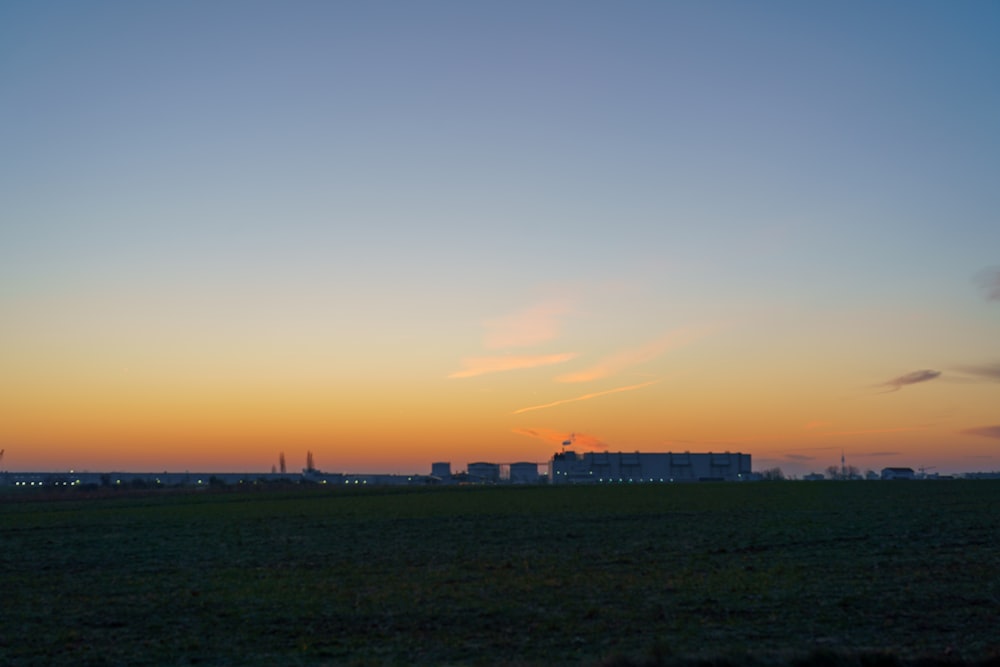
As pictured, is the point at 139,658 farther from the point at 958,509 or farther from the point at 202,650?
the point at 958,509

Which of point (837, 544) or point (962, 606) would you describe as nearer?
point (962, 606)

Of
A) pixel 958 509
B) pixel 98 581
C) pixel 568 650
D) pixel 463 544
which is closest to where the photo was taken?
pixel 568 650

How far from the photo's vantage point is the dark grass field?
1725cm

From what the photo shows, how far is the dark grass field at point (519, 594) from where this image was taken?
56.6 feet

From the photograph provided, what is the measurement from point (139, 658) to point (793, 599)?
15041mm

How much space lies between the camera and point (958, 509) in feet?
185

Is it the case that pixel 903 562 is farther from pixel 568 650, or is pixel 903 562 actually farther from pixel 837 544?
pixel 568 650

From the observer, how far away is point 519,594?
2414 cm

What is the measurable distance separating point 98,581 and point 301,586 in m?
7.53

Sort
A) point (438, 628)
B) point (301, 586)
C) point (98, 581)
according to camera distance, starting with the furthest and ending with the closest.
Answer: point (98, 581)
point (301, 586)
point (438, 628)

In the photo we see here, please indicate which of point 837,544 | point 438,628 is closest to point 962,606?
point 438,628

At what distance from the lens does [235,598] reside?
80.4ft

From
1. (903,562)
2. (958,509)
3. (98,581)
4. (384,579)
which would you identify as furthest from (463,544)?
(958,509)

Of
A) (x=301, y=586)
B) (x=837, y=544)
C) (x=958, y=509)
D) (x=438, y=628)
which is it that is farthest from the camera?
(x=958, y=509)
